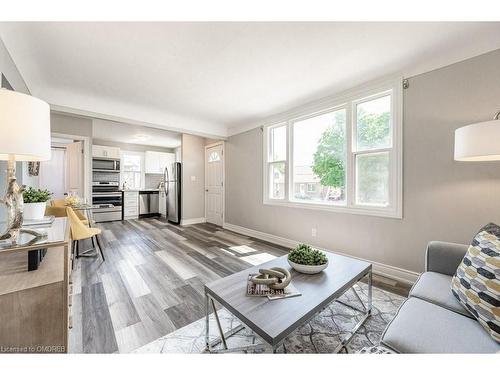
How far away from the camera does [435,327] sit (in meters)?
0.96

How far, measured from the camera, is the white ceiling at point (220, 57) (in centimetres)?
172

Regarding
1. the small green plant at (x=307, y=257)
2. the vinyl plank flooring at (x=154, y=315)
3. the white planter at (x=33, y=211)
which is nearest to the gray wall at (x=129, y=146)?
the white planter at (x=33, y=211)

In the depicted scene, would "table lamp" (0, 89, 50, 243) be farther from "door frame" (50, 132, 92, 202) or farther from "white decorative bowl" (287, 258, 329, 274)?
"door frame" (50, 132, 92, 202)

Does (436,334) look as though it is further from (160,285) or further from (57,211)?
(57,211)

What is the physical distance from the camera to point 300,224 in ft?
11.0

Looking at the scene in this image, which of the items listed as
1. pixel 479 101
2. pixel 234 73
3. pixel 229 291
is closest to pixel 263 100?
pixel 234 73

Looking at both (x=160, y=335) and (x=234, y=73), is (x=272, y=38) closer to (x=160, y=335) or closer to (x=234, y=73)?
(x=234, y=73)

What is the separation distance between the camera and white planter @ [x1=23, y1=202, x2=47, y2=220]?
5.04ft

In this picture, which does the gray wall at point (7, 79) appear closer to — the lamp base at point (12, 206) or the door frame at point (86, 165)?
the lamp base at point (12, 206)

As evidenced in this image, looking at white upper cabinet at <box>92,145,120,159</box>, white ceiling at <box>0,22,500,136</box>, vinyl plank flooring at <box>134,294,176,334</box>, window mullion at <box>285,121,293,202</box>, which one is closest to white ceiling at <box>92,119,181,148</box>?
white upper cabinet at <box>92,145,120,159</box>

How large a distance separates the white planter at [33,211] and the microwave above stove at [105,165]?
15.4 ft
